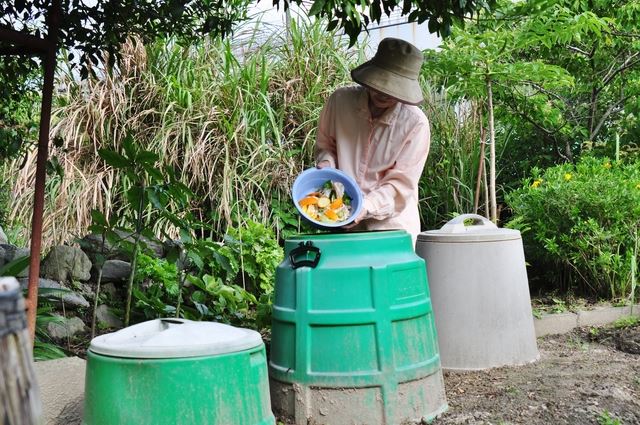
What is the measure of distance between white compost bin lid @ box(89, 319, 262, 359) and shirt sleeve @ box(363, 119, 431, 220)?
4.52ft

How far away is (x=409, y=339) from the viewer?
8.71ft

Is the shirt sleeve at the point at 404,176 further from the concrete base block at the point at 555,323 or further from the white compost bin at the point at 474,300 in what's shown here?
the concrete base block at the point at 555,323

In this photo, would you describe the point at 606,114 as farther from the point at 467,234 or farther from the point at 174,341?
the point at 174,341

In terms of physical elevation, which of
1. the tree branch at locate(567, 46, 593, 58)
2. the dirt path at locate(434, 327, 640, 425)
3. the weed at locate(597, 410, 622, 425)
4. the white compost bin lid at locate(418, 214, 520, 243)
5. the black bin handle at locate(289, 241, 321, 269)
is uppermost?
the tree branch at locate(567, 46, 593, 58)

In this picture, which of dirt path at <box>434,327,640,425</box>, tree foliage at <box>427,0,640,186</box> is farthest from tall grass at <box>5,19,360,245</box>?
dirt path at <box>434,327,640,425</box>

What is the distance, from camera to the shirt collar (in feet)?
11.5

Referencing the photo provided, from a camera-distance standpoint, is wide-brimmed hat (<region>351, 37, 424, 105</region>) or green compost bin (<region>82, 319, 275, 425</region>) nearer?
green compost bin (<region>82, 319, 275, 425</region>)

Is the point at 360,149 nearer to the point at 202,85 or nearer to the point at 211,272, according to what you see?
the point at 211,272

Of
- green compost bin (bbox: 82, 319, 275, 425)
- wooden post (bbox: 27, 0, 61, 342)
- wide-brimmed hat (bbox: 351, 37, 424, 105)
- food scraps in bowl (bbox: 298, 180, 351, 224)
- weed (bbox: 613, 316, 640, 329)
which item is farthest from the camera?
weed (bbox: 613, 316, 640, 329)

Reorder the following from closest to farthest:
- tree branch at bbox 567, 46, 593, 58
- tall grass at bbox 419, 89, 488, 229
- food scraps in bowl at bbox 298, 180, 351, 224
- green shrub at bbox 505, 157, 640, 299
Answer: food scraps in bowl at bbox 298, 180, 351, 224 < green shrub at bbox 505, 157, 640, 299 < tall grass at bbox 419, 89, 488, 229 < tree branch at bbox 567, 46, 593, 58

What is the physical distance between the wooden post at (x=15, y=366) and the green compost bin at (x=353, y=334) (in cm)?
178

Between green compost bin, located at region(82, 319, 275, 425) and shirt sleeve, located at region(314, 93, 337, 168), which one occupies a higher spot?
shirt sleeve, located at region(314, 93, 337, 168)

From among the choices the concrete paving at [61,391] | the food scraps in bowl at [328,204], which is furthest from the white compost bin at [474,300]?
the concrete paving at [61,391]

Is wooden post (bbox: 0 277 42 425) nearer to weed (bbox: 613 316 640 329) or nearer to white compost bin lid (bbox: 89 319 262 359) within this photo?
white compost bin lid (bbox: 89 319 262 359)
